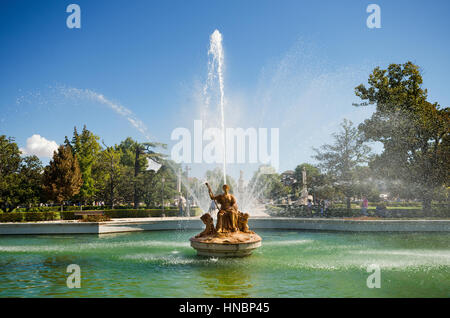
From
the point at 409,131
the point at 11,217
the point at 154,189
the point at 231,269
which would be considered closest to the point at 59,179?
the point at 11,217

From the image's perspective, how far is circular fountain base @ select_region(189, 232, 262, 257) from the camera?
11.7 m

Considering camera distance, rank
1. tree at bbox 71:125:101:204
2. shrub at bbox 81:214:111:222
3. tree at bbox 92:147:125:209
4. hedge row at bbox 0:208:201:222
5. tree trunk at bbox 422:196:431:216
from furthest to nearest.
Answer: tree at bbox 92:147:125:209 < tree at bbox 71:125:101:204 < tree trunk at bbox 422:196:431:216 < hedge row at bbox 0:208:201:222 < shrub at bbox 81:214:111:222

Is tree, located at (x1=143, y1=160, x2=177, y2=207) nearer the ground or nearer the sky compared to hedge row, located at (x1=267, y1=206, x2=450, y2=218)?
nearer the sky

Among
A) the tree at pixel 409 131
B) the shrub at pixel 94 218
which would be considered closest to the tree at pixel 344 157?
the tree at pixel 409 131

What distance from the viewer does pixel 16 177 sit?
30.5 meters

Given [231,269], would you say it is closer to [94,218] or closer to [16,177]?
[94,218]

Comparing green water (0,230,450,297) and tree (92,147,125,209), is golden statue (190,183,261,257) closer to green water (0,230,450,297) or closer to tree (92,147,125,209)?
green water (0,230,450,297)

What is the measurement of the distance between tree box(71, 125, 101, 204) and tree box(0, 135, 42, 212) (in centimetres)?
465

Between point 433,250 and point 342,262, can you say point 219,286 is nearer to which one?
point 342,262

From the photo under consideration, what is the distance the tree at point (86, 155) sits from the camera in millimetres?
36344

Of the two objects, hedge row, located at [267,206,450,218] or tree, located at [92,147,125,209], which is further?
tree, located at [92,147,125,209]

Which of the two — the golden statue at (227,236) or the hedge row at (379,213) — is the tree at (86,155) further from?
the golden statue at (227,236)

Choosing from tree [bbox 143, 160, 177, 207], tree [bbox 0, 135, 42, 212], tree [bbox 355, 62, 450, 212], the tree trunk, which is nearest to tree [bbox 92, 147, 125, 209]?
tree [bbox 143, 160, 177, 207]
